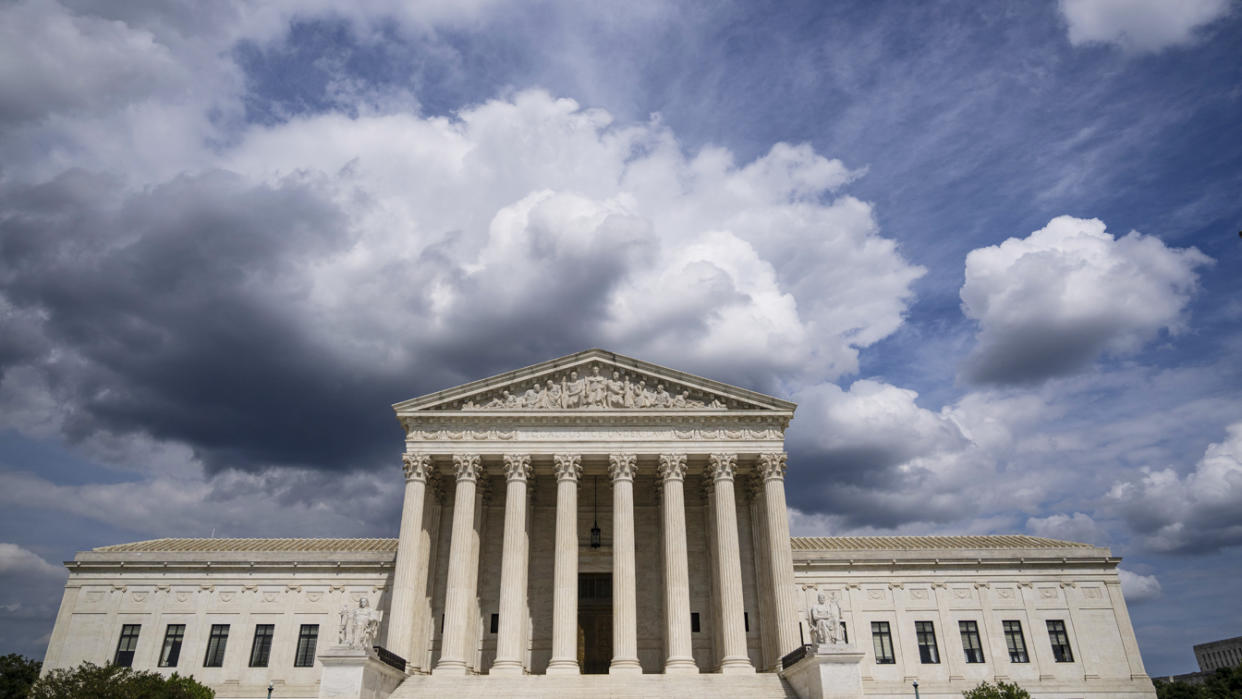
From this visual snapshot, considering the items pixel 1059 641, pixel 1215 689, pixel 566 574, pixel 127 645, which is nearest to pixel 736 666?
pixel 566 574

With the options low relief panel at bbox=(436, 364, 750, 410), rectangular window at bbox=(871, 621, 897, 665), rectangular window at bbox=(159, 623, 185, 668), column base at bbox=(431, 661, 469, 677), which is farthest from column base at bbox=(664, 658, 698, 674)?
rectangular window at bbox=(159, 623, 185, 668)

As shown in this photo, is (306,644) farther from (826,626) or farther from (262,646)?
(826,626)

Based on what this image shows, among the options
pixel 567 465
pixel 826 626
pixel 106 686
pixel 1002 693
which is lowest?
pixel 1002 693

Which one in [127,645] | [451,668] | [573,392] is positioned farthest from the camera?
[127,645]

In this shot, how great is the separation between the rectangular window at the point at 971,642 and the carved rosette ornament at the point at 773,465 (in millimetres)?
14618

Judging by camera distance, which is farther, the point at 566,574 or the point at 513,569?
the point at 513,569

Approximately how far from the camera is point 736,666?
1344 inches

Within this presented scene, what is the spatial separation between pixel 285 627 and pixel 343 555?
458 cm

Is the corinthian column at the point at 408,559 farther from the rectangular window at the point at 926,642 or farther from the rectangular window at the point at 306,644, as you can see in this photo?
the rectangular window at the point at 926,642

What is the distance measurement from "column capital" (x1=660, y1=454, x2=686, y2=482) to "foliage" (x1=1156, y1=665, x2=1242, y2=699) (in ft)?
125

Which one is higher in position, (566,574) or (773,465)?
(773,465)

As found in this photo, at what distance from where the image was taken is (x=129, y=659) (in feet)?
134

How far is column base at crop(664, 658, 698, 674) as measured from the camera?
33.6 meters

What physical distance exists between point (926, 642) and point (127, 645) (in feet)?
140
